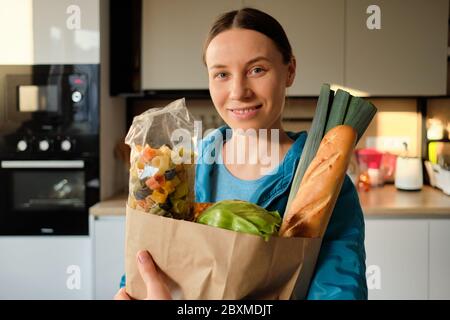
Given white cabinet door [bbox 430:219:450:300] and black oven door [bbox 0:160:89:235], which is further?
black oven door [bbox 0:160:89:235]

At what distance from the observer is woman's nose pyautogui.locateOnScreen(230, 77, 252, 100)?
672 millimetres

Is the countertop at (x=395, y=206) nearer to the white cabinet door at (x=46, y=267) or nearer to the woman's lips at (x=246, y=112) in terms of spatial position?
the white cabinet door at (x=46, y=267)

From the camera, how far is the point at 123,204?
1996 mm

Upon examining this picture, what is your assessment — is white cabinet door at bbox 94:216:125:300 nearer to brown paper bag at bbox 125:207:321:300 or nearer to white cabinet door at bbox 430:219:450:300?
white cabinet door at bbox 430:219:450:300

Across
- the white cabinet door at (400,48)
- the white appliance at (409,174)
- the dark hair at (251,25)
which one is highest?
the white cabinet door at (400,48)

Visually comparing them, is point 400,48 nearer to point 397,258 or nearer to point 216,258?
point 397,258

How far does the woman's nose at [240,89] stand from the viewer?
26.5 inches

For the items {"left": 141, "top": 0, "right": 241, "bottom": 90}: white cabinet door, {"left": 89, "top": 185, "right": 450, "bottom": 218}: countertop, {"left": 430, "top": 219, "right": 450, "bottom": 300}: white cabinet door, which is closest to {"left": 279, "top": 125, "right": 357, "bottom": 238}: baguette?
{"left": 89, "top": 185, "right": 450, "bottom": 218}: countertop

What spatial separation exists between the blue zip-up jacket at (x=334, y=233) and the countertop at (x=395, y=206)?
1.16 meters

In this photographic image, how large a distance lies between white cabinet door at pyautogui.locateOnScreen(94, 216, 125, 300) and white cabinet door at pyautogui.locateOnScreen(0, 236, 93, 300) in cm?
6

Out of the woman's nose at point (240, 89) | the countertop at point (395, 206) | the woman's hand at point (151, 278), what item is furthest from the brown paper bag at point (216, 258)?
the countertop at point (395, 206)

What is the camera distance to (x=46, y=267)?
2.02 metres

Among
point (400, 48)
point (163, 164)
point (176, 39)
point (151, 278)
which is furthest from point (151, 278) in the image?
point (400, 48)
